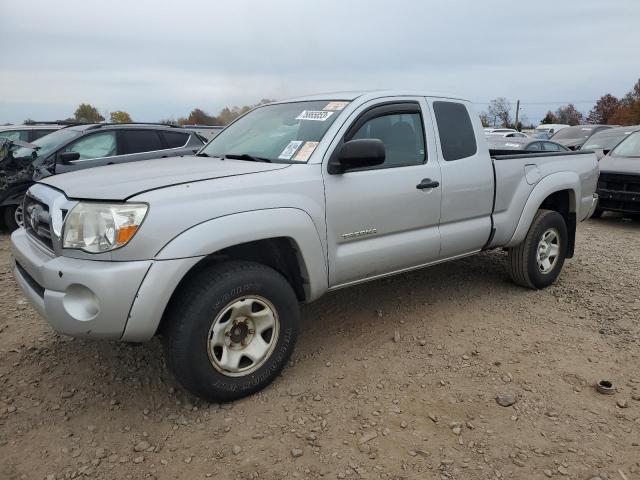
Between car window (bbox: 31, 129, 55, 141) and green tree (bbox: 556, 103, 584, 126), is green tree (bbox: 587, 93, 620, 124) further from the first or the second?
car window (bbox: 31, 129, 55, 141)

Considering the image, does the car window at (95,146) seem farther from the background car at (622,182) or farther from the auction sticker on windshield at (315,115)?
the background car at (622,182)

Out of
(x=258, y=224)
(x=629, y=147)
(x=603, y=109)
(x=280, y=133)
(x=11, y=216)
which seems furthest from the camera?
(x=603, y=109)

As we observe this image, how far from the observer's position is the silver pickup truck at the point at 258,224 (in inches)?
99.5

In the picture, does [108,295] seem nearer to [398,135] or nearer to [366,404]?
[366,404]

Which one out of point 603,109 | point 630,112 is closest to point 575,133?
point 630,112

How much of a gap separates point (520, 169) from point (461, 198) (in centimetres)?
87

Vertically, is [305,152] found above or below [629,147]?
above

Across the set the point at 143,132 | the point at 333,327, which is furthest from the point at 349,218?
the point at 143,132

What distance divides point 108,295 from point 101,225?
1.19 feet

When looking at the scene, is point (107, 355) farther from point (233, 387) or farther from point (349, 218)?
point (349, 218)

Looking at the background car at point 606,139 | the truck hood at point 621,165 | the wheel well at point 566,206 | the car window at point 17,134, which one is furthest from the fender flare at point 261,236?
the background car at point 606,139

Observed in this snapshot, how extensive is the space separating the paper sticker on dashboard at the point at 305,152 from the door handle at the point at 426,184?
2.82 ft

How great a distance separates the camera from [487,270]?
18.0 ft

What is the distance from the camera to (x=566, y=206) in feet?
16.6
